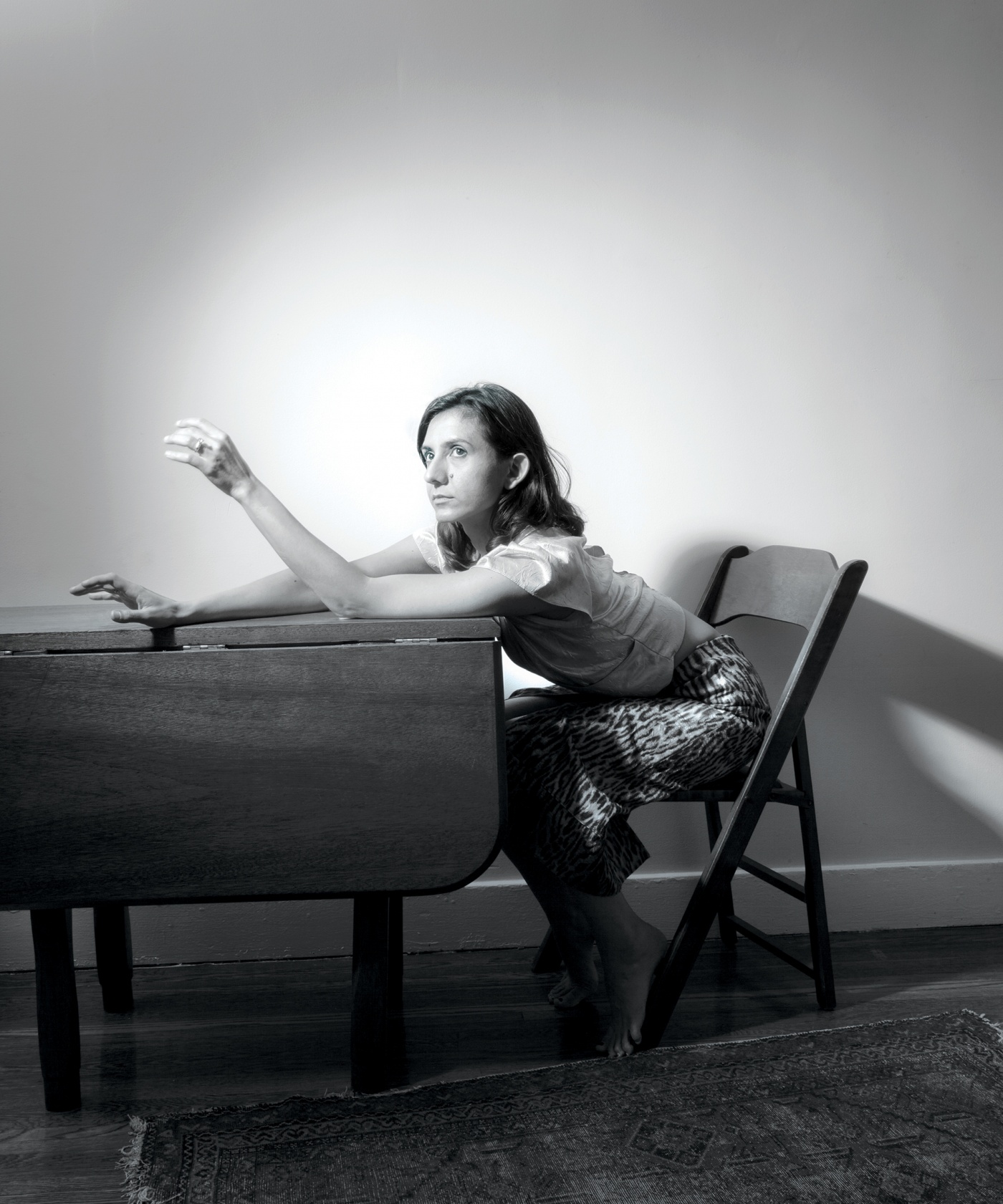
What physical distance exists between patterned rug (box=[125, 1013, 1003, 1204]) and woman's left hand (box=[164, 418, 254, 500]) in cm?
89

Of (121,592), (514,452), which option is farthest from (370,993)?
(514,452)

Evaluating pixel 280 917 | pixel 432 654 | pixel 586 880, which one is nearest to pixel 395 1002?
pixel 280 917

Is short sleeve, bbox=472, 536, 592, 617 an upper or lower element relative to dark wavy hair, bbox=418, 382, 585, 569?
lower

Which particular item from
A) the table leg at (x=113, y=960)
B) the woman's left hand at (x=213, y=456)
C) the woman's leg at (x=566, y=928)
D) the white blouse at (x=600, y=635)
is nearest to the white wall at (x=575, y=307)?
the table leg at (x=113, y=960)

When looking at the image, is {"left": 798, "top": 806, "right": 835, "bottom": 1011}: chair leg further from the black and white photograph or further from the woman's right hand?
the woman's right hand

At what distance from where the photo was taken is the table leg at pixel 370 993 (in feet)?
4.76

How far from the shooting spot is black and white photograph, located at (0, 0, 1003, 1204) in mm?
1376

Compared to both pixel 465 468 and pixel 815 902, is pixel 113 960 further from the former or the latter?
pixel 815 902

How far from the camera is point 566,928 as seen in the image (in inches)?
67.6

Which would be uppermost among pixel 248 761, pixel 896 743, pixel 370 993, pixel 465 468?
pixel 465 468

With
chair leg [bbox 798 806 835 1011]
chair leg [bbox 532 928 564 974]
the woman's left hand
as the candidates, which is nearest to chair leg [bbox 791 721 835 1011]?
chair leg [bbox 798 806 835 1011]

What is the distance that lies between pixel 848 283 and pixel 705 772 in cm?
113

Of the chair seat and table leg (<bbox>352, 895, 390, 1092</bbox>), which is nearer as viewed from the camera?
table leg (<bbox>352, 895, 390, 1092</bbox>)

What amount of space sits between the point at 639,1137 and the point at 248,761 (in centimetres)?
72
